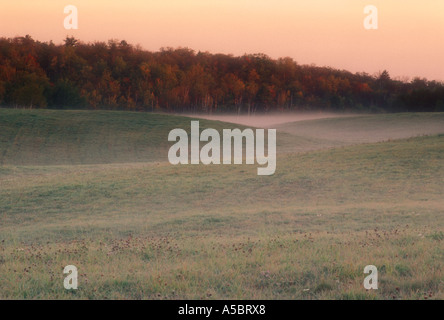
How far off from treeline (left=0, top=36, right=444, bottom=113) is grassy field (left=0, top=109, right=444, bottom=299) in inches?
2065

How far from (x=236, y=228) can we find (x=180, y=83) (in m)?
81.0

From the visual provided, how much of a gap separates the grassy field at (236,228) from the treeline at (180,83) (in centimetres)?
5246

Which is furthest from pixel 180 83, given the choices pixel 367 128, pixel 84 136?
pixel 84 136

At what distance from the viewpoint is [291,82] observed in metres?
110

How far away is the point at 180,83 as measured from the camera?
3666 inches

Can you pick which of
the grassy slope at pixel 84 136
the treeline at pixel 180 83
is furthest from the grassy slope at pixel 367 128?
the grassy slope at pixel 84 136

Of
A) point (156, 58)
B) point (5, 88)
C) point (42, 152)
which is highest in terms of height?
point (156, 58)

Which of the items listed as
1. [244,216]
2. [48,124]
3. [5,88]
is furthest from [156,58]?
[244,216]

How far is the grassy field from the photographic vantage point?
7.15 m

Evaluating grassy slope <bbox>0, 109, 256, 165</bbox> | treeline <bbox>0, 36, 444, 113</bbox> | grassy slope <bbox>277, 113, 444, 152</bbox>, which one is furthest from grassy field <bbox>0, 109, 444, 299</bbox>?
treeline <bbox>0, 36, 444, 113</bbox>

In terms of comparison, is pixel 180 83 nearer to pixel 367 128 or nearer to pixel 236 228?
pixel 367 128

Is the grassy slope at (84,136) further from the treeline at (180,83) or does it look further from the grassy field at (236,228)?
the treeline at (180,83)
